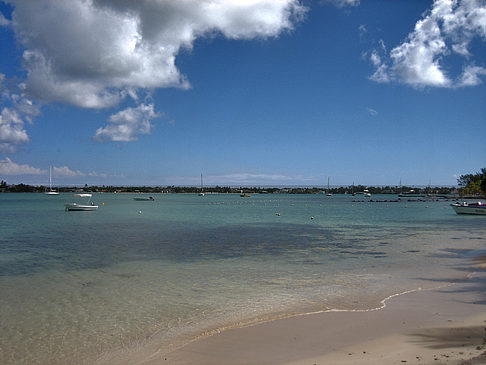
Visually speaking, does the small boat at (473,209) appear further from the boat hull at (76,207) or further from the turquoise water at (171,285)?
the boat hull at (76,207)

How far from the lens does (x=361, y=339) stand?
8.24 m

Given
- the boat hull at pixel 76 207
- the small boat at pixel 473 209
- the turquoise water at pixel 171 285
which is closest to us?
the turquoise water at pixel 171 285

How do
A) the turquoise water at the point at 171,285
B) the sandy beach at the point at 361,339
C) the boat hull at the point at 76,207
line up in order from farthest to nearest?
the boat hull at the point at 76,207
the turquoise water at the point at 171,285
the sandy beach at the point at 361,339

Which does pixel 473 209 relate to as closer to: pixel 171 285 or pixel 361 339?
pixel 171 285

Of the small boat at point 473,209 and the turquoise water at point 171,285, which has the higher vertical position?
the small boat at point 473,209

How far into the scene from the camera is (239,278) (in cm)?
1541

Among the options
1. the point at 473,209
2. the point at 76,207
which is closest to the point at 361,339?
the point at 473,209

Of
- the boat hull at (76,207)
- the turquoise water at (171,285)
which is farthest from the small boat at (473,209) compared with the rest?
the boat hull at (76,207)

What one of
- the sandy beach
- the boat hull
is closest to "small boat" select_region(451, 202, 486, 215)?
the sandy beach

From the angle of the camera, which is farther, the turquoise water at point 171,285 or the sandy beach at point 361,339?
the turquoise water at point 171,285

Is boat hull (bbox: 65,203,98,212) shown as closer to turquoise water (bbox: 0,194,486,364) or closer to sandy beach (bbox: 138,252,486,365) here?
turquoise water (bbox: 0,194,486,364)

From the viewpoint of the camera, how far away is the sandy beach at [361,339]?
718 centimetres

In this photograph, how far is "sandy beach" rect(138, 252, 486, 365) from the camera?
7180mm

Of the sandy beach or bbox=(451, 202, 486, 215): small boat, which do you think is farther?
bbox=(451, 202, 486, 215): small boat
